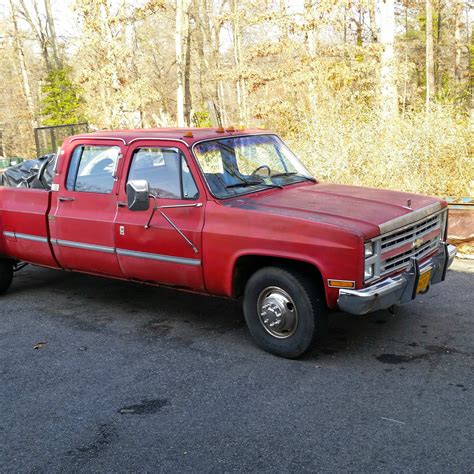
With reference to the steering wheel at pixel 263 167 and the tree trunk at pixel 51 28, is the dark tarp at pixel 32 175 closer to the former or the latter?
the steering wheel at pixel 263 167

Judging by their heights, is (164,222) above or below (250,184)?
below

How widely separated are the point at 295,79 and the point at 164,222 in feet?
36.9

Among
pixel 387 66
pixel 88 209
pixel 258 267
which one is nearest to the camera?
pixel 258 267

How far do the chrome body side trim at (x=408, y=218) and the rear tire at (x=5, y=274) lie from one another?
472cm

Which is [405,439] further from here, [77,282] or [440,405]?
[77,282]

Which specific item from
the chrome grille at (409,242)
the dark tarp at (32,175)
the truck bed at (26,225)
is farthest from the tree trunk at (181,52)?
the chrome grille at (409,242)

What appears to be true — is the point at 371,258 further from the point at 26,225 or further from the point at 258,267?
the point at 26,225

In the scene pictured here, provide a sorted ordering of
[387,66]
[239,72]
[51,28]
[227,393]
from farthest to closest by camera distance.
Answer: [51,28], [239,72], [387,66], [227,393]

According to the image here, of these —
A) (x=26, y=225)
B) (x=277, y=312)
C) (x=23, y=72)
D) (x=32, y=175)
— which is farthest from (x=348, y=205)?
(x=23, y=72)

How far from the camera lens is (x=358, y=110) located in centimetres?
1145

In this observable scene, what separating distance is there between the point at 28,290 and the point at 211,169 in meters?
3.39

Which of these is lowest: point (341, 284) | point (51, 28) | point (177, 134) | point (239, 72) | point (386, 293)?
point (386, 293)

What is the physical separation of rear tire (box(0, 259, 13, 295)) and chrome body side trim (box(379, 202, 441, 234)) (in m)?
4.72

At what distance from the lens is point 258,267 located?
4945mm
